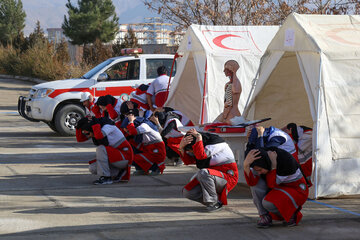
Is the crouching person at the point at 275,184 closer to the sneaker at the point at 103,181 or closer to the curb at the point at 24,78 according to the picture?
the sneaker at the point at 103,181

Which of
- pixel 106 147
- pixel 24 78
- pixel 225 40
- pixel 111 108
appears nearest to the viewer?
pixel 106 147

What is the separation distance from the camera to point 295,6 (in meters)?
18.1

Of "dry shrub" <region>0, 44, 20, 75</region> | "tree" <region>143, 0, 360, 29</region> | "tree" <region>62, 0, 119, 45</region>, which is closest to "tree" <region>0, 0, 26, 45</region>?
"tree" <region>62, 0, 119, 45</region>

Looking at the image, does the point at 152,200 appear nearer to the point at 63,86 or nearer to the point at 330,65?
the point at 330,65

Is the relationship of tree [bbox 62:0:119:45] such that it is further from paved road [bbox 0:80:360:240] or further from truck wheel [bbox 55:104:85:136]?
paved road [bbox 0:80:360:240]

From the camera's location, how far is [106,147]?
9000mm

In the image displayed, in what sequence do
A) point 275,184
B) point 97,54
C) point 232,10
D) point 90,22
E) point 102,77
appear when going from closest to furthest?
point 275,184, point 102,77, point 232,10, point 97,54, point 90,22

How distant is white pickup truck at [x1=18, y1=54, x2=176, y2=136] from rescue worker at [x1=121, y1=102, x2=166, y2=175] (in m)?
4.48

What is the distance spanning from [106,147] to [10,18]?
50.7 metres

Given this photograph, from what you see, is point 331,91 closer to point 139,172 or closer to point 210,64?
point 139,172

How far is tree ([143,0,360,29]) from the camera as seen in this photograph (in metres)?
18.0

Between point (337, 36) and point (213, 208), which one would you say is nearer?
point (213, 208)

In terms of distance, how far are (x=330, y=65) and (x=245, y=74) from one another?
4.74m

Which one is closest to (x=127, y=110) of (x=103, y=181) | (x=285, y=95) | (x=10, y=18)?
(x=103, y=181)
